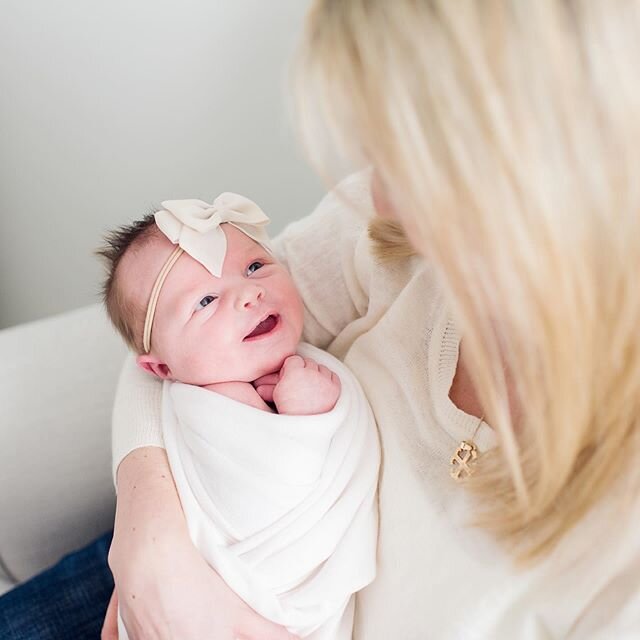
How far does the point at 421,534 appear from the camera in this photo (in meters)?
0.79

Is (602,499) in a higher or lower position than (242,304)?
lower

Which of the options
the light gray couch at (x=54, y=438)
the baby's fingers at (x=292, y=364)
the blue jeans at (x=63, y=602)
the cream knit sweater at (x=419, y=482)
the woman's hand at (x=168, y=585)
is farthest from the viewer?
the light gray couch at (x=54, y=438)

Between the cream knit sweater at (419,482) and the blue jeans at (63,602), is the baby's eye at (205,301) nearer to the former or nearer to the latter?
the cream knit sweater at (419,482)

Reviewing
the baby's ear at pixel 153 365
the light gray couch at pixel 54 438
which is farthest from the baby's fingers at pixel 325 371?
the light gray couch at pixel 54 438

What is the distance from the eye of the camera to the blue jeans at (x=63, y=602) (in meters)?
1.04

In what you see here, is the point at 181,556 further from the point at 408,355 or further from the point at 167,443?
the point at 408,355

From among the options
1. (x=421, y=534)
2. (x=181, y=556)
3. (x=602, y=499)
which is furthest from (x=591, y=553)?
(x=181, y=556)

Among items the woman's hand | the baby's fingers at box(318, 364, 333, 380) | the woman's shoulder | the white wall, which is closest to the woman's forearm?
the woman's hand

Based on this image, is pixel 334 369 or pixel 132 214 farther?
pixel 132 214

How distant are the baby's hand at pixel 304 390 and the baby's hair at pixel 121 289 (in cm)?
21

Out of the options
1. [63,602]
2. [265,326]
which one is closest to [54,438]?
[63,602]

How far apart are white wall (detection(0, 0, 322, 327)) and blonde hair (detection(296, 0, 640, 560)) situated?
0.93 m

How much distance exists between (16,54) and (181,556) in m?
1.31

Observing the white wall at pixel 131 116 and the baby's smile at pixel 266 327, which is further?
the white wall at pixel 131 116
